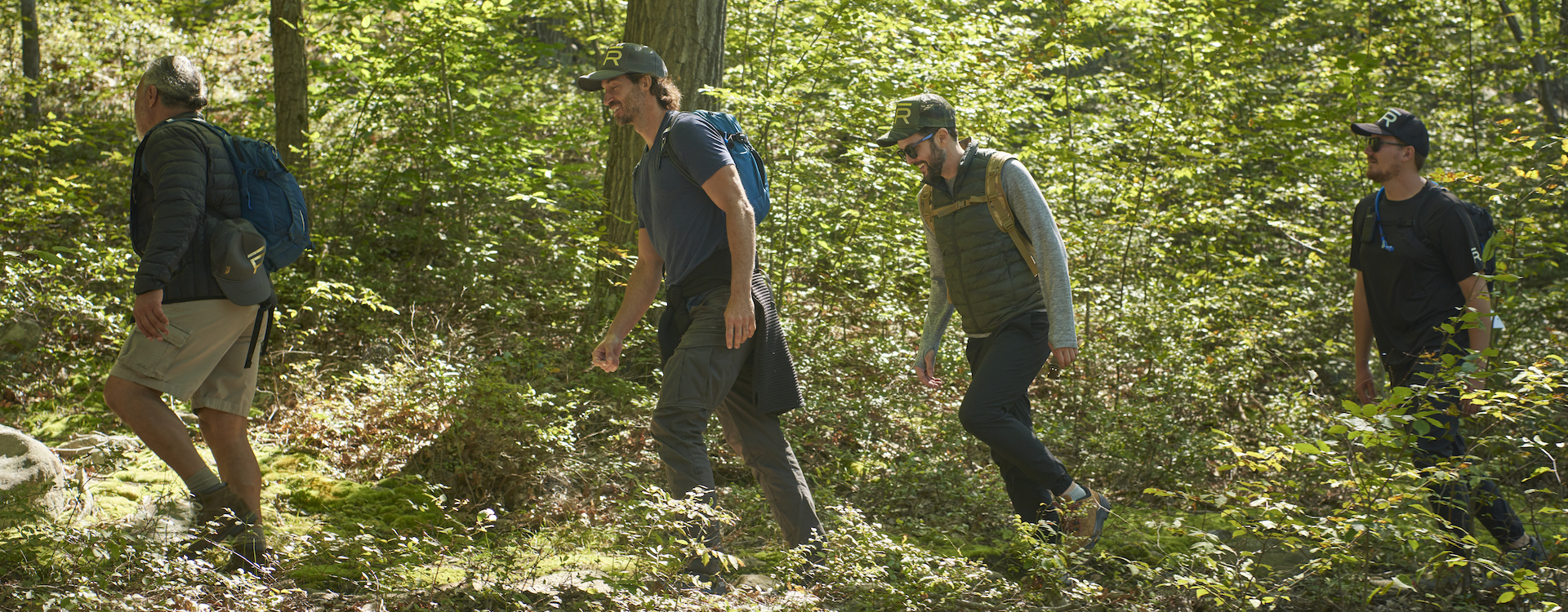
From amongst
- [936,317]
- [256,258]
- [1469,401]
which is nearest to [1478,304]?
[1469,401]

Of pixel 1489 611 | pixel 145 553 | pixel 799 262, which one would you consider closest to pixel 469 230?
pixel 799 262

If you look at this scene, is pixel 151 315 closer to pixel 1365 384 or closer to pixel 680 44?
pixel 680 44

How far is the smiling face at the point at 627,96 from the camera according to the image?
3.56 meters

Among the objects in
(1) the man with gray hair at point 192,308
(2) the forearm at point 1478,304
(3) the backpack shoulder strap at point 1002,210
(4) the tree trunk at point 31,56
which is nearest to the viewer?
(1) the man with gray hair at point 192,308

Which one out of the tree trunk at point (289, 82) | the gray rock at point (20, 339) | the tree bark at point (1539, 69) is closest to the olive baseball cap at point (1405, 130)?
the tree bark at point (1539, 69)

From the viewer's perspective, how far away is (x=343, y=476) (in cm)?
492

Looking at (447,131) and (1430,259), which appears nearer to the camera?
(1430,259)

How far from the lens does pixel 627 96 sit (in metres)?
3.57

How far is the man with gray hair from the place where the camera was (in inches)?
136

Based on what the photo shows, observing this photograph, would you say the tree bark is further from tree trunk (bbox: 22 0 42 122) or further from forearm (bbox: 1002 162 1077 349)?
tree trunk (bbox: 22 0 42 122)

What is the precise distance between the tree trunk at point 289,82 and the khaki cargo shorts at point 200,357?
4479mm

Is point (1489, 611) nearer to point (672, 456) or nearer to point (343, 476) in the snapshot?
point (672, 456)

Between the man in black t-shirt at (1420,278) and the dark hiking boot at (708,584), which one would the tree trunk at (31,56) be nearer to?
the dark hiking boot at (708,584)

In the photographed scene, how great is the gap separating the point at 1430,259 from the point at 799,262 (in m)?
3.97
